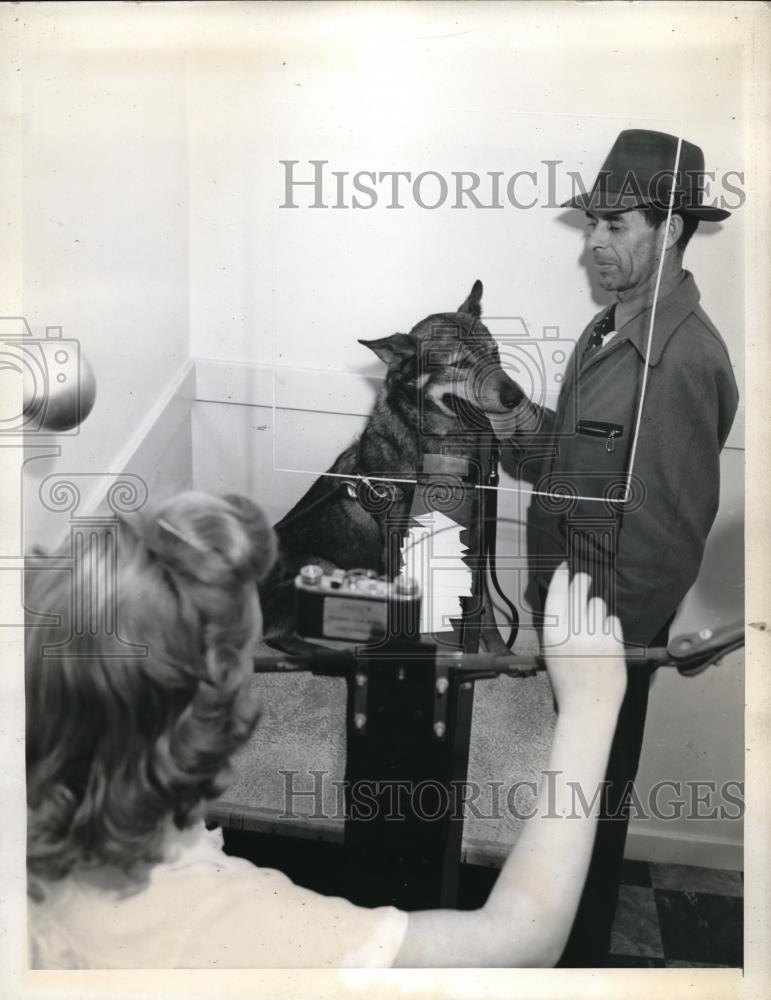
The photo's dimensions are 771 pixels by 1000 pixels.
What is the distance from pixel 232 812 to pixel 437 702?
12.0 inches

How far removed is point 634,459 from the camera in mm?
1252

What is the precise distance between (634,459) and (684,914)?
0.62 meters

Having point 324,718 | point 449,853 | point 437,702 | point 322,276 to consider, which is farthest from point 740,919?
point 322,276

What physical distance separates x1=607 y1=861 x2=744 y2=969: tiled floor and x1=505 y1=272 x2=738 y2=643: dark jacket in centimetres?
33

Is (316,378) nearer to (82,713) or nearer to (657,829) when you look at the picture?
(82,713)

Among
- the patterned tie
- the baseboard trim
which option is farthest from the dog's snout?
the baseboard trim

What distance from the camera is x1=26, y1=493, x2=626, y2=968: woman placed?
48.4 inches

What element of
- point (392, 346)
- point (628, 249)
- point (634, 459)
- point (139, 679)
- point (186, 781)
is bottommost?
point (186, 781)

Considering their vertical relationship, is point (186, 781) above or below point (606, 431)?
below

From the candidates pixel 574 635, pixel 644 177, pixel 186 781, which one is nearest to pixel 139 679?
pixel 186 781

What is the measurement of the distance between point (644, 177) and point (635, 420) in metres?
0.31

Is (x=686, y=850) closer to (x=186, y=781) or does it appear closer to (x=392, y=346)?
(x=186, y=781)

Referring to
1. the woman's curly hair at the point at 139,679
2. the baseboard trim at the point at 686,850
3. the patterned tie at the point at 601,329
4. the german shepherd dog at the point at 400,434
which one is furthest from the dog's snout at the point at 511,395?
the baseboard trim at the point at 686,850

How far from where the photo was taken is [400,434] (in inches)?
49.7
